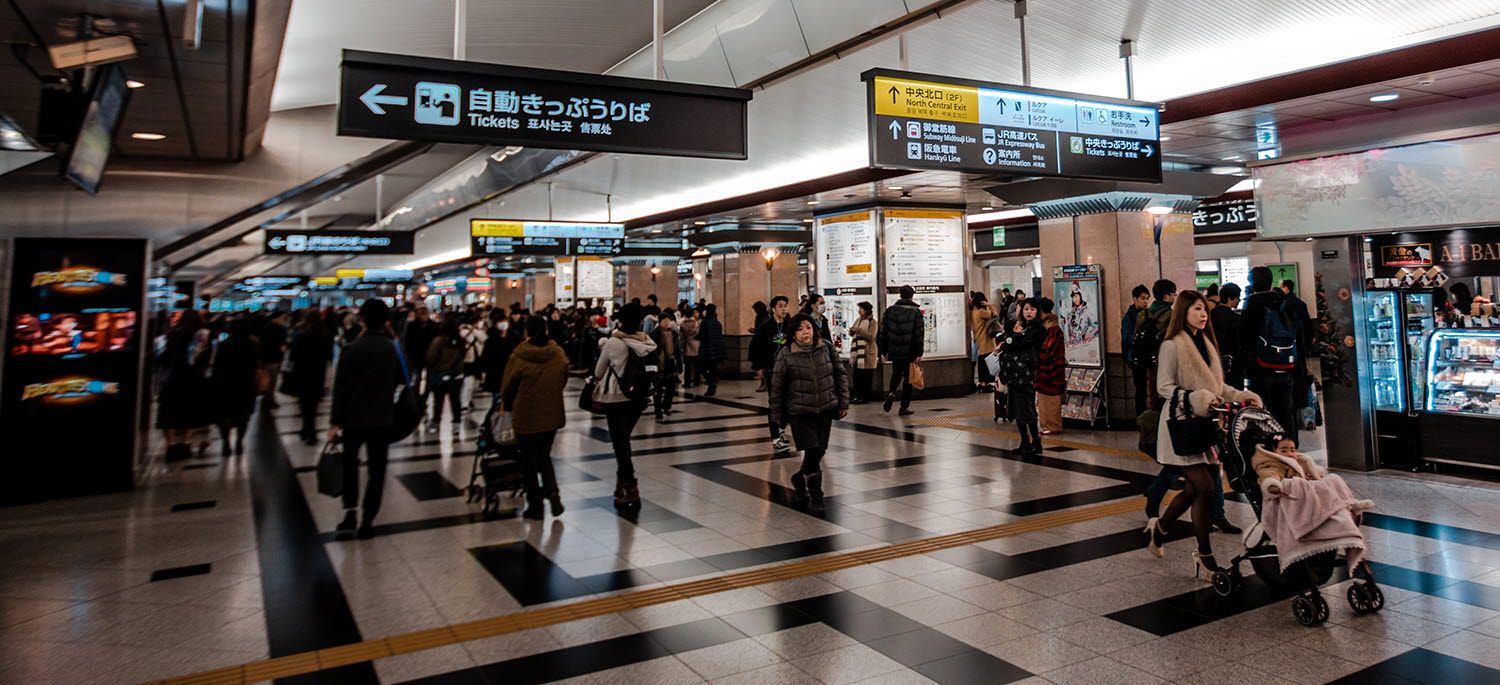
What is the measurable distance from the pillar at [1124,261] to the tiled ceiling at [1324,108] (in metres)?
1.53

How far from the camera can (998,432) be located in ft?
31.3

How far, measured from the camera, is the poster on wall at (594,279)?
21766 millimetres

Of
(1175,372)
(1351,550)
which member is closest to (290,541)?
(1175,372)

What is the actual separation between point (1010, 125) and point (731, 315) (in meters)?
12.2

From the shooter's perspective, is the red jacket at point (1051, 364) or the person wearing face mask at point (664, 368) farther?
the person wearing face mask at point (664, 368)

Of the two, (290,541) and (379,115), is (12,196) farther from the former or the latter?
(379,115)

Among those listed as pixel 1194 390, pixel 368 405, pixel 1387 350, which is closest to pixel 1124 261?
pixel 1387 350

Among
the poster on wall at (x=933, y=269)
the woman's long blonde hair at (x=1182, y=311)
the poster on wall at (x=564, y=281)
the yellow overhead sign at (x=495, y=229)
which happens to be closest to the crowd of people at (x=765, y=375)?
the woman's long blonde hair at (x=1182, y=311)

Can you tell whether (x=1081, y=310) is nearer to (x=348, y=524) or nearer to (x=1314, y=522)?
(x=1314, y=522)

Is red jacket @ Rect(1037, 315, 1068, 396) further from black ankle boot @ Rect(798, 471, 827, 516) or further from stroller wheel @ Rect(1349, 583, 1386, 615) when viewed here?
stroller wheel @ Rect(1349, 583, 1386, 615)

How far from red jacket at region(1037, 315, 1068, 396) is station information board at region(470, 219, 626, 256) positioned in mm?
7812

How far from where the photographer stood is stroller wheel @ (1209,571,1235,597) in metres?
3.93

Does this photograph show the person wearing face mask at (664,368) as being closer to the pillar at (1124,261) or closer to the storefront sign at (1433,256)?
the pillar at (1124,261)

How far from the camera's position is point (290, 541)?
5.34 meters
